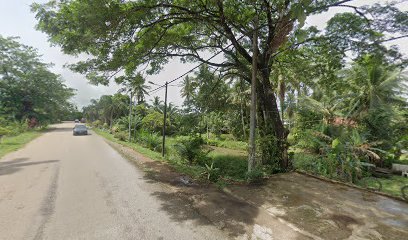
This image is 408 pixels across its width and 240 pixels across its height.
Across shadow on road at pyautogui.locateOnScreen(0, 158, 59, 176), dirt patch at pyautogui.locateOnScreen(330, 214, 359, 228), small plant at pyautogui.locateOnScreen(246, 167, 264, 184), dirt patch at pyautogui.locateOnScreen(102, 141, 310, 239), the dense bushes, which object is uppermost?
the dense bushes

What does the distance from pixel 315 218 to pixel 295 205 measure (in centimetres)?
79

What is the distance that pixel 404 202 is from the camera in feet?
20.6

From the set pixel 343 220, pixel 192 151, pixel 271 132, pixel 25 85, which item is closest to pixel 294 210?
pixel 343 220

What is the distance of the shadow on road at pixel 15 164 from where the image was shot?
29.5 feet

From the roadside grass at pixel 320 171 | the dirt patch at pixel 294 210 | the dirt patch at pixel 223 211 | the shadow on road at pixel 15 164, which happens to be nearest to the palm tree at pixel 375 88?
the roadside grass at pixel 320 171

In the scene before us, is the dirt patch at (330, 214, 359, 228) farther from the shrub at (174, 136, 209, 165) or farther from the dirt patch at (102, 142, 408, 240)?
the shrub at (174, 136, 209, 165)

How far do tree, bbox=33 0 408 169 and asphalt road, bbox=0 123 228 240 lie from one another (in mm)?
4704

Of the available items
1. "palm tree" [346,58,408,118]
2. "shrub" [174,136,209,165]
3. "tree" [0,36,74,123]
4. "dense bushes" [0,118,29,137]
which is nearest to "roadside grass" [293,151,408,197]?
"shrub" [174,136,209,165]

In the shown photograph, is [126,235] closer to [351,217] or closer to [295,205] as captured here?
[295,205]

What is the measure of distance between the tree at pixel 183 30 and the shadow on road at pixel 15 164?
15.3ft

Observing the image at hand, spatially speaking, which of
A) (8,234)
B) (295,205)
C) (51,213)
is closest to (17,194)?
(51,213)

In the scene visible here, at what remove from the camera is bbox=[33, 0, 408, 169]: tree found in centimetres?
716

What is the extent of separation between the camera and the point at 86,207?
5645 millimetres

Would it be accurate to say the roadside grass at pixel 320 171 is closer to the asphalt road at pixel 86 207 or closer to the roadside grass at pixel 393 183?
the roadside grass at pixel 393 183
